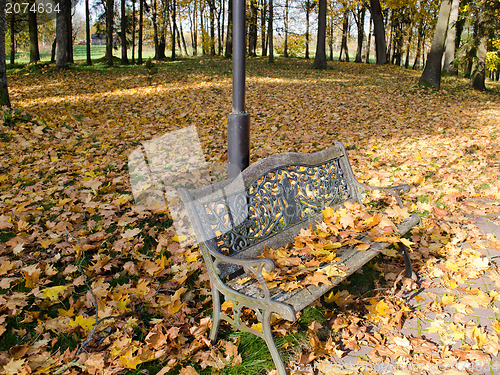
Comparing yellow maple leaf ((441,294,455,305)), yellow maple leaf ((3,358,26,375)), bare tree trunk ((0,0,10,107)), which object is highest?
bare tree trunk ((0,0,10,107))

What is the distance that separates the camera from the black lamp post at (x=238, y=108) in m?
2.69

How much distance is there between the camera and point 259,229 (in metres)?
2.70

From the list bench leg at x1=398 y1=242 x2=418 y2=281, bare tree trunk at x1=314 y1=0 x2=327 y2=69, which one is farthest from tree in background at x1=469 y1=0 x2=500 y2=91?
bench leg at x1=398 y1=242 x2=418 y2=281

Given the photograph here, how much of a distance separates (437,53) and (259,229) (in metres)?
12.6

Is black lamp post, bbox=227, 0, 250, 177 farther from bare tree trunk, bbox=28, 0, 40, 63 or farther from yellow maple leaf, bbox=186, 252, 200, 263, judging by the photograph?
bare tree trunk, bbox=28, 0, 40, 63

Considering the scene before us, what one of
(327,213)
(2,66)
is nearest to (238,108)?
Answer: (327,213)

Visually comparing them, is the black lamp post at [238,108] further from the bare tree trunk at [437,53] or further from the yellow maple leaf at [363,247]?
the bare tree trunk at [437,53]

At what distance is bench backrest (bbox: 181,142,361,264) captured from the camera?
236 cm

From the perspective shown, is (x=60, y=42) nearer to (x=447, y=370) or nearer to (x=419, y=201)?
(x=419, y=201)

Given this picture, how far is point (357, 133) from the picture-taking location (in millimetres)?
7301

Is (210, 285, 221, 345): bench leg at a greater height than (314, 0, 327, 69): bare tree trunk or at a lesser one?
lesser

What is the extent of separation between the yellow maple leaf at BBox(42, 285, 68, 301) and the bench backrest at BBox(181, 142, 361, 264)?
48.5 inches

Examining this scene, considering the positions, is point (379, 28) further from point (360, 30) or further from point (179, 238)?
point (179, 238)

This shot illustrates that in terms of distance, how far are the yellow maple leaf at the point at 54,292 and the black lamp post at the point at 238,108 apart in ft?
5.01
